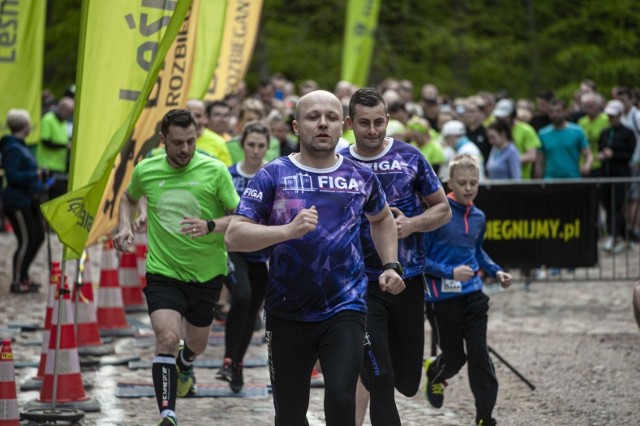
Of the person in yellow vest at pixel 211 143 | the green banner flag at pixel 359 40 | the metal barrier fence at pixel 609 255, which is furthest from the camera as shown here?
the green banner flag at pixel 359 40

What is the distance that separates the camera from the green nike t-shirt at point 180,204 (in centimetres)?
887

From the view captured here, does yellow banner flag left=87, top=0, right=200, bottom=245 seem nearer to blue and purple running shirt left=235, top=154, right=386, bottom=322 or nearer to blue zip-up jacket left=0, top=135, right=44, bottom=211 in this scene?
blue and purple running shirt left=235, top=154, right=386, bottom=322

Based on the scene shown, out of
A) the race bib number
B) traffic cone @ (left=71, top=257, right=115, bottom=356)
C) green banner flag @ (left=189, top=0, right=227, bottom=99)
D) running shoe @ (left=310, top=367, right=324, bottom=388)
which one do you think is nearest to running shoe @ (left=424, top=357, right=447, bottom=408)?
the race bib number

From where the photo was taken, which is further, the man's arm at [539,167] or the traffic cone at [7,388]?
the man's arm at [539,167]

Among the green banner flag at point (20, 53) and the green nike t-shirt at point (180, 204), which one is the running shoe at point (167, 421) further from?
the green banner flag at point (20, 53)

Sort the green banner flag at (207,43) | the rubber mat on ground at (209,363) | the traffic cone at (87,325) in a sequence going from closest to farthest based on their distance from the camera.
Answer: the rubber mat on ground at (209,363)
the traffic cone at (87,325)
the green banner flag at (207,43)

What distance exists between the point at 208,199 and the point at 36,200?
7949 mm

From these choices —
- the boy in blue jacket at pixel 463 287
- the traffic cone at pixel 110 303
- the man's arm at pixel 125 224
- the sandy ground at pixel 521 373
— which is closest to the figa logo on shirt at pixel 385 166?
the boy in blue jacket at pixel 463 287

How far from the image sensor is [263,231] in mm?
6160

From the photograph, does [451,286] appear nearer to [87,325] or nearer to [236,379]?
[236,379]

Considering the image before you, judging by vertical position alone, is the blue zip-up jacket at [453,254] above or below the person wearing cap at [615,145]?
below

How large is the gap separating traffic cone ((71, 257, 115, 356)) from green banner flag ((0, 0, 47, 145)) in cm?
423

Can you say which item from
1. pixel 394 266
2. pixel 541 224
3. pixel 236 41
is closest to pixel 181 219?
pixel 394 266

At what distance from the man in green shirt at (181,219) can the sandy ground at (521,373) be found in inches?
37.9
